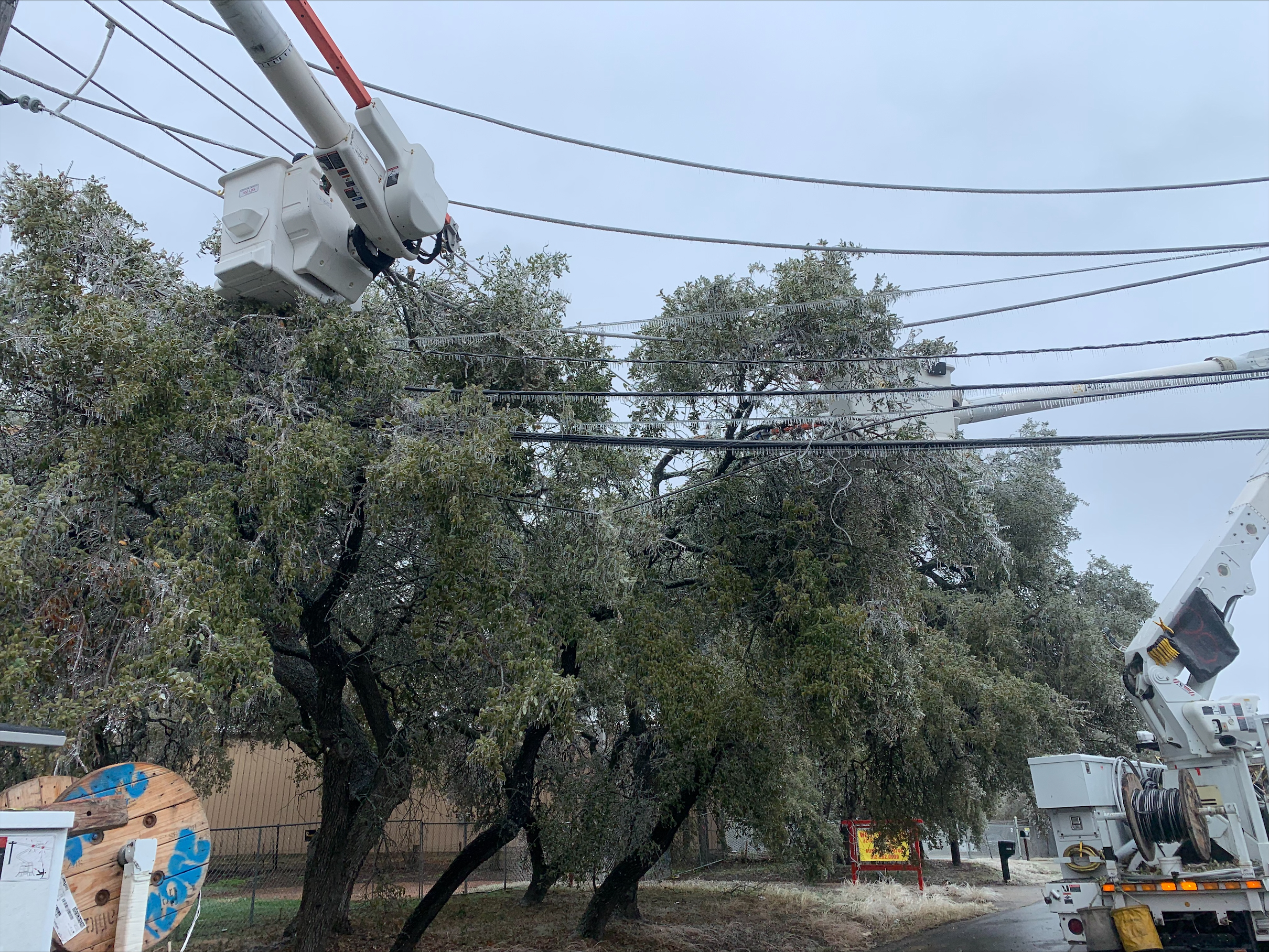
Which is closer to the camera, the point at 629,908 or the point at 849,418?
the point at 849,418

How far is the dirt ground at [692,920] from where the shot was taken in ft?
44.5

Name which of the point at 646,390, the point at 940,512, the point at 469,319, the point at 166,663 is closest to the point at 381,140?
the point at 469,319

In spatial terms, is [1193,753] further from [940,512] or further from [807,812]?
[807,812]

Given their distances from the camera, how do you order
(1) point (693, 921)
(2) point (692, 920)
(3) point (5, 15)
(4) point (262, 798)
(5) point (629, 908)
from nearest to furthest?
(3) point (5, 15) → (5) point (629, 908) → (1) point (693, 921) → (2) point (692, 920) → (4) point (262, 798)

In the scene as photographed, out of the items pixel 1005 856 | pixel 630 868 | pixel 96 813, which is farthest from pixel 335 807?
pixel 1005 856

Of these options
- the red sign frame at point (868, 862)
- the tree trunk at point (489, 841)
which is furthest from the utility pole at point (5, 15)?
the red sign frame at point (868, 862)

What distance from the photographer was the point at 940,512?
37.8 ft

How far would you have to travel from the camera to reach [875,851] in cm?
2138

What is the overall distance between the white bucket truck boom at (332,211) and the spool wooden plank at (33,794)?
16.7 ft

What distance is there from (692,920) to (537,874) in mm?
3427

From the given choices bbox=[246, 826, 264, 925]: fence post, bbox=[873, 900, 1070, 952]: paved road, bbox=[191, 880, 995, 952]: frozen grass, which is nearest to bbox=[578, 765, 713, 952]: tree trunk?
bbox=[191, 880, 995, 952]: frozen grass

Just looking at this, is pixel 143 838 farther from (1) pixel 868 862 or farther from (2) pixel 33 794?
(1) pixel 868 862

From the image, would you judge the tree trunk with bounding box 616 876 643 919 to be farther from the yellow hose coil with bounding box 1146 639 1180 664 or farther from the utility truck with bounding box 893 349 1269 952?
the yellow hose coil with bounding box 1146 639 1180 664

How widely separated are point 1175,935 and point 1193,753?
5.89 ft
